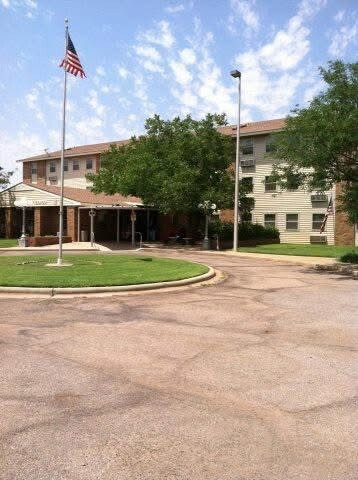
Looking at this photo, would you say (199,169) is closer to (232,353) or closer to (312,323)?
(312,323)

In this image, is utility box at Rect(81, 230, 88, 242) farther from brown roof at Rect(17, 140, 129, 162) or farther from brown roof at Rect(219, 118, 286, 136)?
brown roof at Rect(17, 140, 129, 162)

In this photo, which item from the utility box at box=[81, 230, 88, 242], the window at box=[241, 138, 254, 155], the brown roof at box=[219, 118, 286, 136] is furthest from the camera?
the window at box=[241, 138, 254, 155]

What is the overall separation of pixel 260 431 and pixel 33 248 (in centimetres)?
2514

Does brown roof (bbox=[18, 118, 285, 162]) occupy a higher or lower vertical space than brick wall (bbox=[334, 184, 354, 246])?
higher

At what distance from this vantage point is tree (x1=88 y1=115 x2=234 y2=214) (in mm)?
29094

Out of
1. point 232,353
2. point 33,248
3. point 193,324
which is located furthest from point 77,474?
point 33,248

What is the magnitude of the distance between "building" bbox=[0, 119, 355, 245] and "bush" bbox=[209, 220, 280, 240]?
159 cm

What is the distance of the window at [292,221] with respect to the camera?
37.6 meters

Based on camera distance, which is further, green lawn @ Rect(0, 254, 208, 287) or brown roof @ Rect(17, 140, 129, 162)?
brown roof @ Rect(17, 140, 129, 162)

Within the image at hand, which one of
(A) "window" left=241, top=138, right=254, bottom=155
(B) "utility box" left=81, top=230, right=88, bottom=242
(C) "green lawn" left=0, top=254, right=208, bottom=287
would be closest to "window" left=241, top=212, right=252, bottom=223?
(A) "window" left=241, top=138, right=254, bottom=155

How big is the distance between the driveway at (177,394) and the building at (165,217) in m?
25.1

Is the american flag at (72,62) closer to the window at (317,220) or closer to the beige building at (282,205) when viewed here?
the beige building at (282,205)

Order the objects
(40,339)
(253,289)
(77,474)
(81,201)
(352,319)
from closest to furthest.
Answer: (77,474) → (40,339) → (352,319) → (253,289) → (81,201)

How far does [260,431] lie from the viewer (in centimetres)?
416
